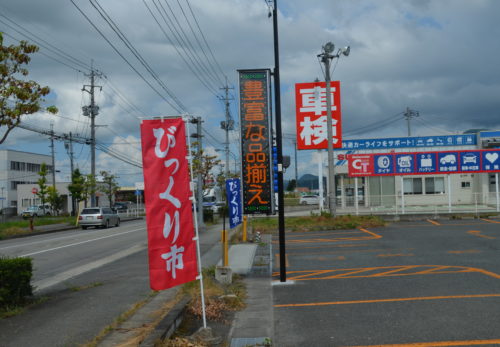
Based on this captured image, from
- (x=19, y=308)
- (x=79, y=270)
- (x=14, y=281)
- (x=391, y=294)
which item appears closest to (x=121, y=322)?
(x=19, y=308)

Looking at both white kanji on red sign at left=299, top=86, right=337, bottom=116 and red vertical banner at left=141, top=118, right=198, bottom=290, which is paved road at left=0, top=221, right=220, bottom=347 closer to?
red vertical banner at left=141, top=118, right=198, bottom=290

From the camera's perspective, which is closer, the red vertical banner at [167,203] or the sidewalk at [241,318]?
the red vertical banner at [167,203]

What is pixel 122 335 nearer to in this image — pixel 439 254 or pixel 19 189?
pixel 439 254

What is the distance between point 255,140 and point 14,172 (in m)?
70.4

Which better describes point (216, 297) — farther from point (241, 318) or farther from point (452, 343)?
point (452, 343)

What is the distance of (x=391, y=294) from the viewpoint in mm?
8508

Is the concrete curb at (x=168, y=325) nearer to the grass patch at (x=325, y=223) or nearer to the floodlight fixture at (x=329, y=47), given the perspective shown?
the grass patch at (x=325, y=223)

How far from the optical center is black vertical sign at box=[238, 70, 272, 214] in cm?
1230

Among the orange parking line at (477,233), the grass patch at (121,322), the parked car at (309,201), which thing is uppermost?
the parked car at (309,201)

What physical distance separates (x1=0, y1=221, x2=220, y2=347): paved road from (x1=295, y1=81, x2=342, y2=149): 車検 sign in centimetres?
1240

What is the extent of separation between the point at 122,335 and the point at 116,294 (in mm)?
3357

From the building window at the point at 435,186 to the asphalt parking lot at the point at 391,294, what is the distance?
1976 centimetres

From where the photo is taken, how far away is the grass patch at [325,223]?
23145 millimetres

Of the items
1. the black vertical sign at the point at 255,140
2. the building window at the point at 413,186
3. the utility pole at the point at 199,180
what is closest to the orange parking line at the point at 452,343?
the black vertical sign at the point at 255,140
